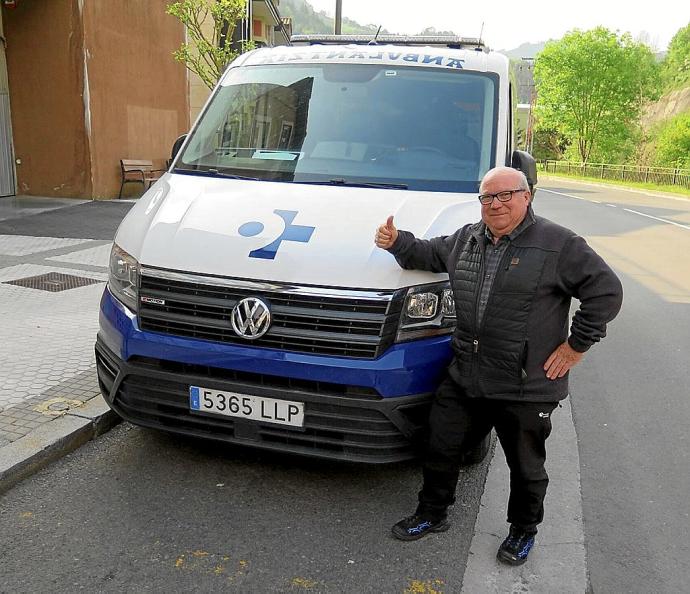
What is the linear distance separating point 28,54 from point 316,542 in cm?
1409

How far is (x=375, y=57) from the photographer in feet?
15.3

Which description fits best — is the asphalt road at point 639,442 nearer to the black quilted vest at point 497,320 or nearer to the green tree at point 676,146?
the black quilted vest at point 497,320

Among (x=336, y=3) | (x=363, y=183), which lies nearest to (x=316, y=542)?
(x=363, y=183)

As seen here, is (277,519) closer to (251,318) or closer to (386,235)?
(251,318)

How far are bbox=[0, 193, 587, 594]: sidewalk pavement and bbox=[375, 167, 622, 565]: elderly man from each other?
0.53ft

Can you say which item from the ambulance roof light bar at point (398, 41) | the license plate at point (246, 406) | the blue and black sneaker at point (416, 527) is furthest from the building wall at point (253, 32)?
the blue and black sneaker at point (416, 527)

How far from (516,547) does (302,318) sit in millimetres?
1379

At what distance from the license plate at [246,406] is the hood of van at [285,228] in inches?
21.6

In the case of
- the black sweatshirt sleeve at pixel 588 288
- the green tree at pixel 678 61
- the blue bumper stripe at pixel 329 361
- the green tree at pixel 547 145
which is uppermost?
the green tree at pixel 678 61

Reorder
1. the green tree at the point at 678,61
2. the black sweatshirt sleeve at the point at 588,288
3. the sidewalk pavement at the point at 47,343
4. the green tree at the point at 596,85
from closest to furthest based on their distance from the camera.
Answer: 1. the black sweatshirt sleeve at the point at 588,288
2. the sidewalk pavement at the point at 47,343
3. the green tree at the point at 596,85
4. the green tree at the point at 678,61

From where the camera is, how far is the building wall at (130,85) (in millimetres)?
14562

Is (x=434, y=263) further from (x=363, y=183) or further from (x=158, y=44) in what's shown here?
(x=158, y=44)

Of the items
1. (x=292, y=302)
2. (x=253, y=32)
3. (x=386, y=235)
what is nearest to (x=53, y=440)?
(x=292, y=302)

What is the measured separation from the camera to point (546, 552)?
3189mm
